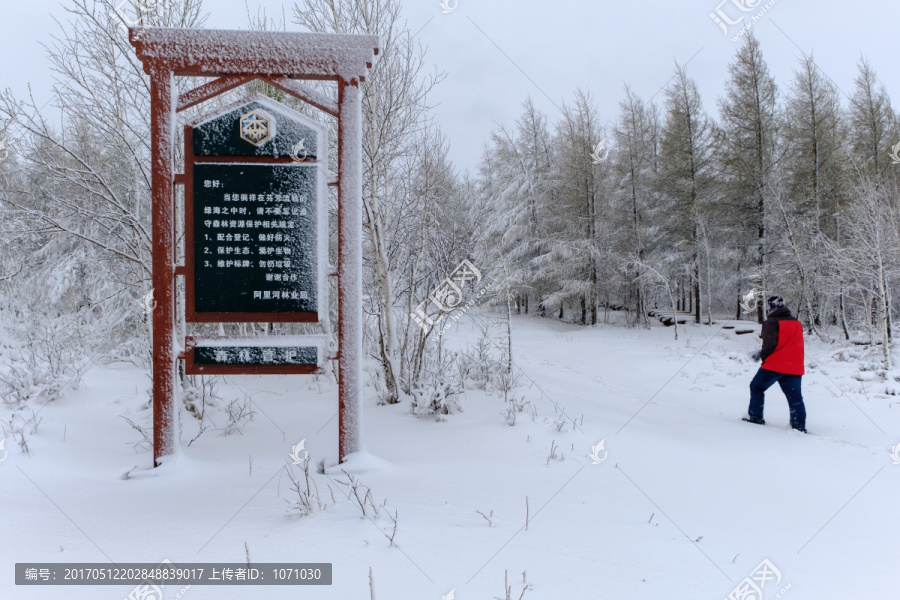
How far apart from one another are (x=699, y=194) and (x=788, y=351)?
701 inches

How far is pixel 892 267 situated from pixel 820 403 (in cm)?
789

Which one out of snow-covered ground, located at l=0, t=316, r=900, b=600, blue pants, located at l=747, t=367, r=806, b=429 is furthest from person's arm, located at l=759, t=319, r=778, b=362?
snow-covered ground, located at l=0, t=316, r=900, b=600

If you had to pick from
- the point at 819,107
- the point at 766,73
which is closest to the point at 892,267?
the point at 819,107

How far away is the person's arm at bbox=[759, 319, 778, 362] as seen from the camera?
608cm

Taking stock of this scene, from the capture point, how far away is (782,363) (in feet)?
19.5

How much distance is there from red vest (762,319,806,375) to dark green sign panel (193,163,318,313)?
5.83 metres

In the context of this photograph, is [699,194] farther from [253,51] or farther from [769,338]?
[253,51]

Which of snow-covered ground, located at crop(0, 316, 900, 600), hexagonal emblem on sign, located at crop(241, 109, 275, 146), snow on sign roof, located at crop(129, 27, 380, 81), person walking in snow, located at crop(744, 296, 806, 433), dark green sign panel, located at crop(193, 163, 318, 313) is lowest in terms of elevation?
snow-covered ground, located at crop(0, 316, 900, 600)

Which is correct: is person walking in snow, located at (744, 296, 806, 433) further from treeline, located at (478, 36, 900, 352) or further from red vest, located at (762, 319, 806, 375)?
treeline, located at (478, 36, 900, 352)

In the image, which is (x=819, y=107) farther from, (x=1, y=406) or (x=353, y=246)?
(x=1, y=406)

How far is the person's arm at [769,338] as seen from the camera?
19.9 ft

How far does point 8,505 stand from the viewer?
3.06m

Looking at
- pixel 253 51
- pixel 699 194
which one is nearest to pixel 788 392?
pixel 253 51

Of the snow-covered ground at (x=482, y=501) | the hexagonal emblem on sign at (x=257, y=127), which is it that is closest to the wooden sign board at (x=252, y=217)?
the hexagonal emblem on sign at (x=257, y=127)
